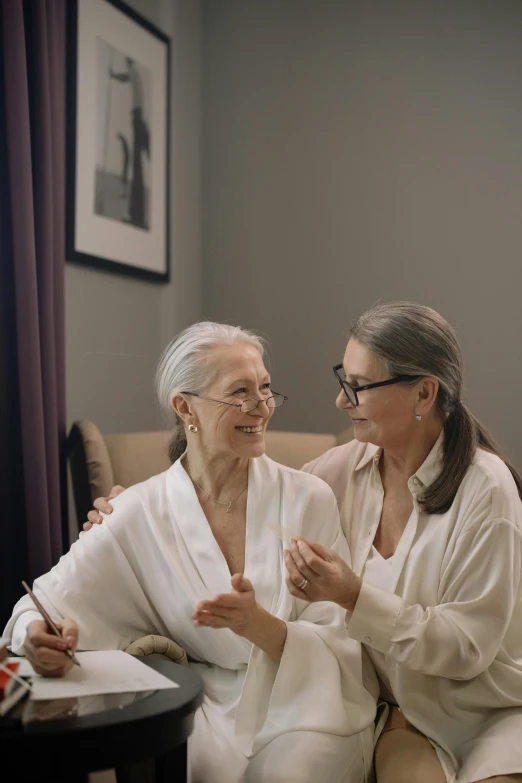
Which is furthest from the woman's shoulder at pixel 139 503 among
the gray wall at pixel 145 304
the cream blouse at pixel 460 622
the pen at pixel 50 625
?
the gray wall at pixel 145 304

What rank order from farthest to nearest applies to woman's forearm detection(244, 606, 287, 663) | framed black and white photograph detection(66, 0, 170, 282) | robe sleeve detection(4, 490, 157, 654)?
framed black and white photograph detection(66, 0, 170, 282), robe sleeve detection(4, 490, 157, 654), woman's forearm detection(244, 606, 287, 663)

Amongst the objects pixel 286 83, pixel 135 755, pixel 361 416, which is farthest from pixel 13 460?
pixel 286 83

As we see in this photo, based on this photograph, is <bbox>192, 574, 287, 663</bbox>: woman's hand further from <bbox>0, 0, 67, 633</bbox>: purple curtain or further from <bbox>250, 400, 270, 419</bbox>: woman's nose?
<bbox>0, 0, 67, 633</bbox>: purple curtain

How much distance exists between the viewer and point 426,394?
194cm

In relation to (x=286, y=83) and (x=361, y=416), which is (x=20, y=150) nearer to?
(x=361, y=416)

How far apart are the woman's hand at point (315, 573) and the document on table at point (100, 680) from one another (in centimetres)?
33

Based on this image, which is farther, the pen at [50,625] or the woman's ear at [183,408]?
the woman's ear at [183,408]

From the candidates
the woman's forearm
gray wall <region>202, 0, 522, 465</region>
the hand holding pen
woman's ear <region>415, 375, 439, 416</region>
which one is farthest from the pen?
gray wall <region>202, 0, 522, 465</region>

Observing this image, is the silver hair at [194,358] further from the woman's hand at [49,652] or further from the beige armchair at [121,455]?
the woman's hand at [49,652]

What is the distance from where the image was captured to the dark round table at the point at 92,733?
A: 124cm

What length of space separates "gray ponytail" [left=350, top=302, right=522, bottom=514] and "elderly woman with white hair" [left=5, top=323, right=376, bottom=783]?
0.88 feet

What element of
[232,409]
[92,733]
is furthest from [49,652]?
[232,409]

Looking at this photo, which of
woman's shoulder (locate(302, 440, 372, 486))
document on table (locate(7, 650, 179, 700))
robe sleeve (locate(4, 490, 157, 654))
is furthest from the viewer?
woman's shoulder (locate(302, 440, 372, 486))

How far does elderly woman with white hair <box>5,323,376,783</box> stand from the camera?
5.69 ft
